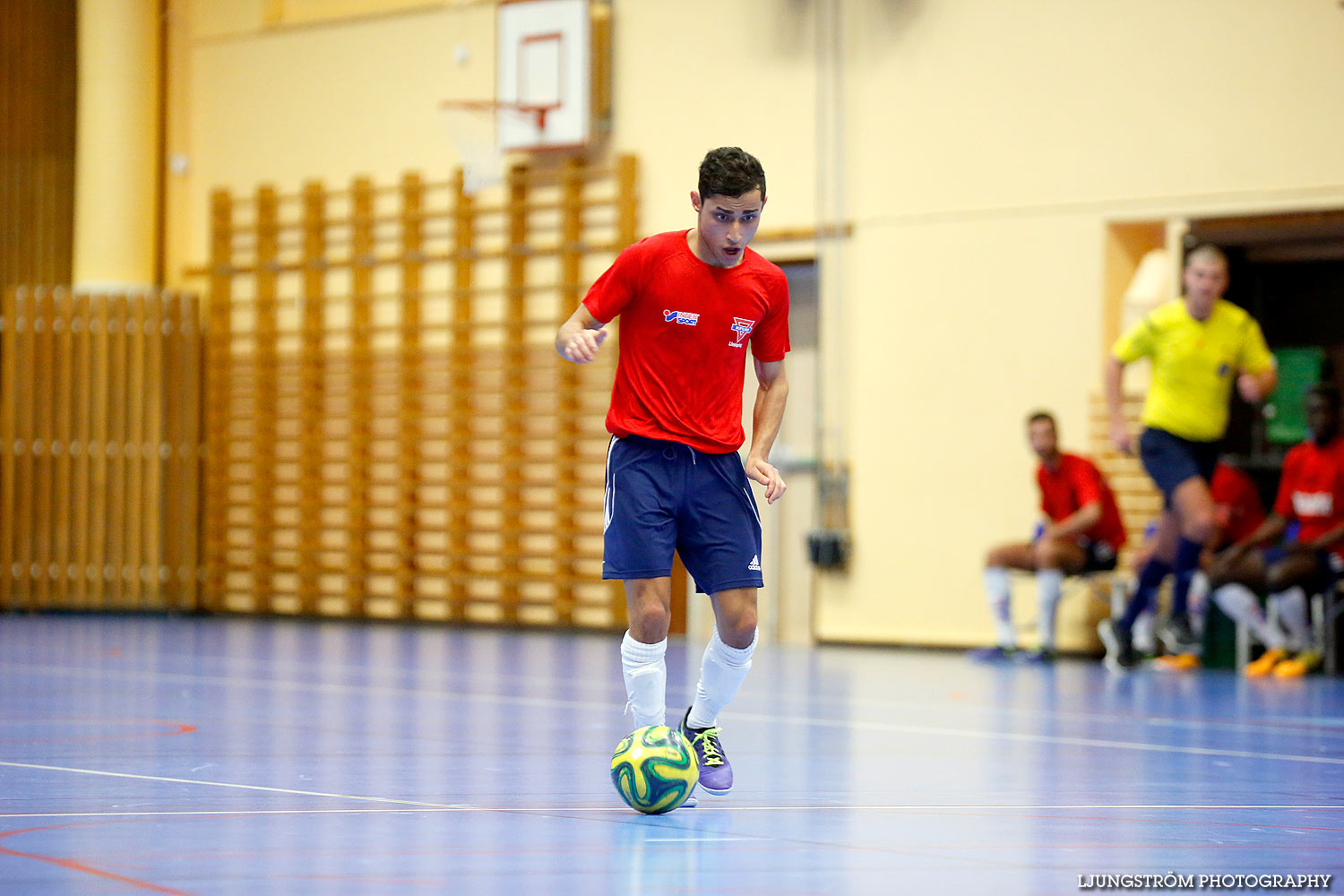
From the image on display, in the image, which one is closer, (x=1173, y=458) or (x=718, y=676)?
(x=718, y=676)

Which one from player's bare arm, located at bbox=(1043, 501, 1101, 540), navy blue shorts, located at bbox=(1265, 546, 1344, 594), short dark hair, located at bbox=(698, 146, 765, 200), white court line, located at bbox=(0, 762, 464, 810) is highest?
short dark hair, located at bbox=(698, 146, 765, 200)

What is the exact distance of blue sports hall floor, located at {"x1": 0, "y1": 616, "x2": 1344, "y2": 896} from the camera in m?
3.17

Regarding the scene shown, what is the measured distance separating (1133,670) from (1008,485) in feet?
5.92

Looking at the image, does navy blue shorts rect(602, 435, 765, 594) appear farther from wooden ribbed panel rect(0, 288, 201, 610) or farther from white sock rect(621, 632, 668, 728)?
wooden ribbed panel rect(0, 288, 201, 610)

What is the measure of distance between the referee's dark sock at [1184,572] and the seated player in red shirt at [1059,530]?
1041mm

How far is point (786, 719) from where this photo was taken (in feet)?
21.0

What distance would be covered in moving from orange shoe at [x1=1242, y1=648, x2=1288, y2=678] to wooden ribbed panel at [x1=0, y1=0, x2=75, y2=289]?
10.8 metres

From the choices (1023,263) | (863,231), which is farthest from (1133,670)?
(863,231)

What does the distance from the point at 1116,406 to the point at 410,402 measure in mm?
6682

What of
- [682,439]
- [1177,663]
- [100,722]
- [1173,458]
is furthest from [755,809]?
[1177,663]

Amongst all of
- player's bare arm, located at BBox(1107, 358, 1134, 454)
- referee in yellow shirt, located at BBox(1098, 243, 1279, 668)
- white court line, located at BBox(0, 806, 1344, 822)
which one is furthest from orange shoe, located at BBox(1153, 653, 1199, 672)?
white court line, located at BBox(0, 806, 1344, 822)

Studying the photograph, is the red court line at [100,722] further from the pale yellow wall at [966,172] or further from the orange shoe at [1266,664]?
the pale yellow wall at [966,172]

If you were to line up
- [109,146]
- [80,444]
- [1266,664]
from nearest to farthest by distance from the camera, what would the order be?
1. [1266,664]
2. [80,444]
3. [109,146]

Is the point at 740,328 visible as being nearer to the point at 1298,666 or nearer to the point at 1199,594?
the point at 1298,666
